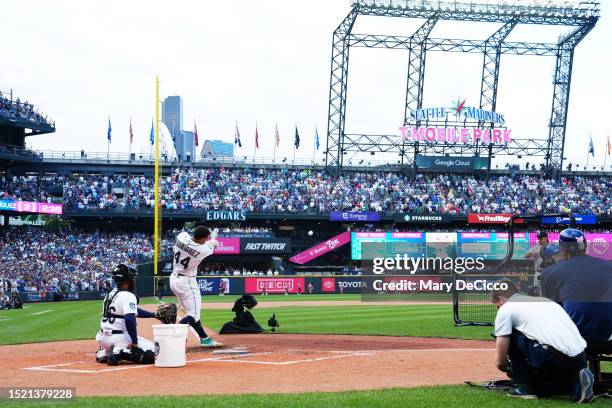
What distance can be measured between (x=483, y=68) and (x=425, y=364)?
5159 centimetres

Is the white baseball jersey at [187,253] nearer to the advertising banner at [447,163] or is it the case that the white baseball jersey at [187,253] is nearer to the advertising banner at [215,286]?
the advertising banner at [215,286]

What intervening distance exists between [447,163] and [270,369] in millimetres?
52296

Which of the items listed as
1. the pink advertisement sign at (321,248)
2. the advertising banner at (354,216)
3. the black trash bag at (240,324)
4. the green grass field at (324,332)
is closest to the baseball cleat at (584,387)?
the green grass field at (324,332)

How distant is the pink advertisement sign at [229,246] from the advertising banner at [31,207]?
1174 centimetres

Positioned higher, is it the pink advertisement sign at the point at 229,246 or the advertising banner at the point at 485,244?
the advertising banner at the point at 485,244

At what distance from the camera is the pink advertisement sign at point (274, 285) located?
44844mm

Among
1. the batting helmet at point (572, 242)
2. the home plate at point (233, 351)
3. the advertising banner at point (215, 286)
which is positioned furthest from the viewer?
the advertising banner at point (215, 286)

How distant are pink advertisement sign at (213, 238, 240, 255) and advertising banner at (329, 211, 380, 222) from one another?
8032mm

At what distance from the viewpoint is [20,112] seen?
177 ft

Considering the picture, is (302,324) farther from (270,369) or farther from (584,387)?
(584,387)

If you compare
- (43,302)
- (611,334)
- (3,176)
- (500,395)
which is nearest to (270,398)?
(500,395)

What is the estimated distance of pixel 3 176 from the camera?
54.8 metres

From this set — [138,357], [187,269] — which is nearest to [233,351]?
[187,269]

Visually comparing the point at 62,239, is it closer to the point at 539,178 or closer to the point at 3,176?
the point at 3,176
